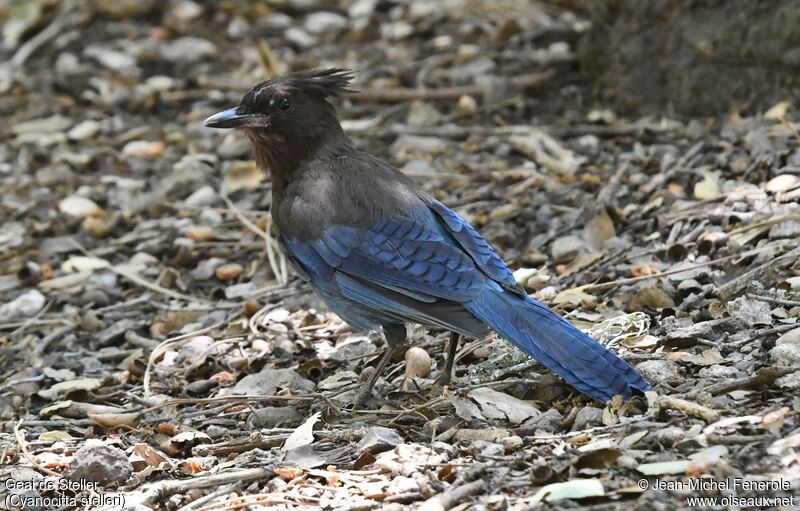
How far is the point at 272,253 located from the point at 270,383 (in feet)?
4.84

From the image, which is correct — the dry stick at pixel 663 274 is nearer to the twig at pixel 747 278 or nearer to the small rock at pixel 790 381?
the twig at pixel 747 278

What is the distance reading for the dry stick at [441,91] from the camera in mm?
7148

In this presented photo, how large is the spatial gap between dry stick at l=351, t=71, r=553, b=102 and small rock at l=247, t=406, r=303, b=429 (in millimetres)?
3339

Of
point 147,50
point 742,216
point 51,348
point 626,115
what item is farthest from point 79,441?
point 147,50

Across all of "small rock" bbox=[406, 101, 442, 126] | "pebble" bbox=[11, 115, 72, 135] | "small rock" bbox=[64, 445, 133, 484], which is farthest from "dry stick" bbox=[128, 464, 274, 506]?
"pebble" bbox=[11, 115, 72, 135]

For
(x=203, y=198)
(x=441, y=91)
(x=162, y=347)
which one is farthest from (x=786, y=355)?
(x=441, y=91)

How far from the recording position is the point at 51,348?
529 cm

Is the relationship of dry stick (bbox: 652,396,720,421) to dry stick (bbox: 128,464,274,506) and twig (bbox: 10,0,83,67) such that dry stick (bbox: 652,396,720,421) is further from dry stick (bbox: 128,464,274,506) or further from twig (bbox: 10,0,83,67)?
twig (bbox: 10,0,83,67)

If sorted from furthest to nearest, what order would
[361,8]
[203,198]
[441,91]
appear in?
[361,8] < [441,91] < [203,198]

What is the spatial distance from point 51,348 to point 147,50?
360cm

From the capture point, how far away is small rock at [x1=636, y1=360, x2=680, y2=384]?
12.4ft

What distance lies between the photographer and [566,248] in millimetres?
5289

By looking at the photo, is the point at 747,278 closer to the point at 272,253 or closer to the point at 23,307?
the point at 272,253

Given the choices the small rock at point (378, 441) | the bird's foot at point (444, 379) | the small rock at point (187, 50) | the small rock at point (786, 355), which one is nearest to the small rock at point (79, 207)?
the small rock at point (187, 50)
